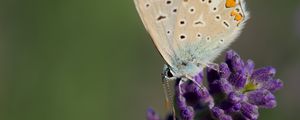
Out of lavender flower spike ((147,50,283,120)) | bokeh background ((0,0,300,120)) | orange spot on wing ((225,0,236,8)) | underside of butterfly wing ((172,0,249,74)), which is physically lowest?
bokeh background ((0,0,300,120))

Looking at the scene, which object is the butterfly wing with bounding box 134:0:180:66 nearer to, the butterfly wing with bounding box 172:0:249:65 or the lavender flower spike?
the butterfly wing with bounding box 172:0:249:65

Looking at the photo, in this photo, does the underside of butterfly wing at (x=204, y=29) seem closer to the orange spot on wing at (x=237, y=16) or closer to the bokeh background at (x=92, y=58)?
the orange spot on wing at (x=237, y=16)

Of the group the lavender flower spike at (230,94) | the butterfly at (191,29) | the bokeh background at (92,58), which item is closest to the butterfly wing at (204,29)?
the butterfly at (191,29)

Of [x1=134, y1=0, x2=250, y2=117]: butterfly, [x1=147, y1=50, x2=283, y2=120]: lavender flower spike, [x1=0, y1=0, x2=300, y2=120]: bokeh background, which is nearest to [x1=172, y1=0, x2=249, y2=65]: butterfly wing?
[x1=134, y1=0, x2=250, y2=117]: butterfly

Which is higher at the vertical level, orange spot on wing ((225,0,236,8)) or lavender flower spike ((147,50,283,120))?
orange spot on wing ((225,0,236,8))

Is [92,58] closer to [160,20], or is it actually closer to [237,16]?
[160,20]

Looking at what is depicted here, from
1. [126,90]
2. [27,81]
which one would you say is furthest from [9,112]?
[126,90]

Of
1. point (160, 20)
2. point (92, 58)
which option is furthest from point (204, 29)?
point (92, 58)
